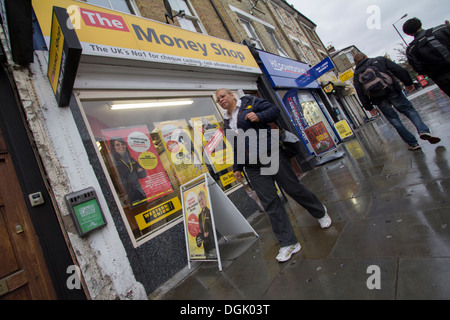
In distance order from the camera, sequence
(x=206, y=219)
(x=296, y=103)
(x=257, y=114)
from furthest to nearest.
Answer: (x=296, y=103), (x=206, y=219), (x=257, y=114)

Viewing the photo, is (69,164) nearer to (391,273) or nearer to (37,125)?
(37,125)

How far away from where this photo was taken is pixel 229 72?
576cm

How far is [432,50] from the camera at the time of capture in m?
3.45

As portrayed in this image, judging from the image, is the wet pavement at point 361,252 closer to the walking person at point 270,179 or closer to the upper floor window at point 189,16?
the walking person at point 270,179

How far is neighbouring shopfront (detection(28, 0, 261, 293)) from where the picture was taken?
2803 mm

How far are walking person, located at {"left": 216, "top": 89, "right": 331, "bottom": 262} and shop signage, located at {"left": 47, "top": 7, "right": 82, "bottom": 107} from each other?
1.48 metres

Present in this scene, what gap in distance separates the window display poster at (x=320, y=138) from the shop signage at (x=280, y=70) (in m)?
1.89

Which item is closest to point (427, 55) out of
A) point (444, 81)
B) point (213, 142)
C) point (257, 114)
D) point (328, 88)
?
point (444, 81)

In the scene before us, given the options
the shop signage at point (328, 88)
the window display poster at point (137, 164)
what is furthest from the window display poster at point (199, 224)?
the shop signage at point (328, 88)

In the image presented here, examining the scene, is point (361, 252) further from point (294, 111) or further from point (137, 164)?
point (294, 111)

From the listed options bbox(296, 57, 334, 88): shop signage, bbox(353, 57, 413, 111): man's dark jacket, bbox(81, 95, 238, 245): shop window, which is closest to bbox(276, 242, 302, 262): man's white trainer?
bbox(81, 95, 238, 245): shop window

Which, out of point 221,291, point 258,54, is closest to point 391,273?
point 221,291

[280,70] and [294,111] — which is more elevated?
[280,70]

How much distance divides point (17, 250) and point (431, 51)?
19.8ft
